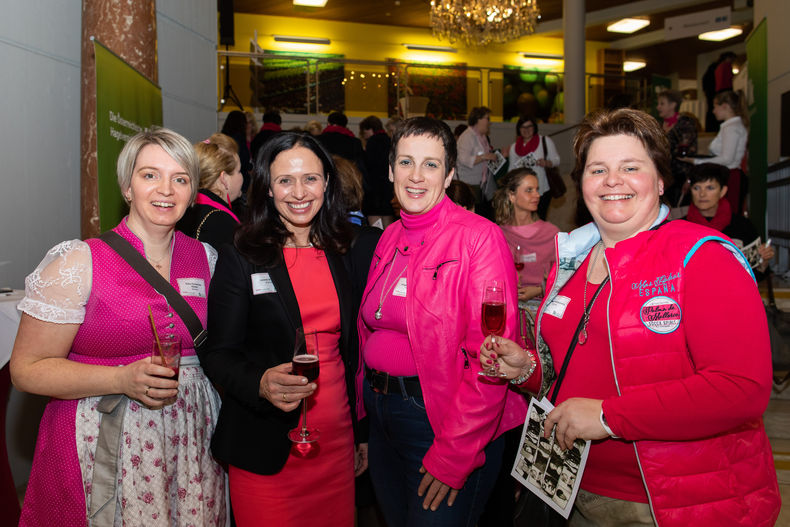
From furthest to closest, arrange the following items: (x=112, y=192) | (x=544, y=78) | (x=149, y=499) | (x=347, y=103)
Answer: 1. (x=544, y=78)
2. (x=347, y=103)
3. (x=112, y=192)
4. (x=149, y=499)

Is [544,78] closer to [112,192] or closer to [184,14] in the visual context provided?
[184,14]

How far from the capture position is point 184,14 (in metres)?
5.95

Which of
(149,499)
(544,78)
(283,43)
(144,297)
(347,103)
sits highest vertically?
(283,43)

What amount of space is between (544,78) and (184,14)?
9300mm

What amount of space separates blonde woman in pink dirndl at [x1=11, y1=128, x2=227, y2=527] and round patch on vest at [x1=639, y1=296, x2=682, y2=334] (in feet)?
4.32

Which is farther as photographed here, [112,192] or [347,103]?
[347,103]

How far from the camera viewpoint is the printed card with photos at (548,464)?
1.64 metres

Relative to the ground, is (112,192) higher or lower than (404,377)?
higher

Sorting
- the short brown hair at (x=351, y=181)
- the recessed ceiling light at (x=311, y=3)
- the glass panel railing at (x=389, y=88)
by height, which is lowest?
the short brown hair at (x=351, y=181)

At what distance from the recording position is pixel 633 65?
18.2 meters

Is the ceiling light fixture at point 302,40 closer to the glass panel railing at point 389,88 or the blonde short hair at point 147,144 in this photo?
the glass panel railing at point 389,88

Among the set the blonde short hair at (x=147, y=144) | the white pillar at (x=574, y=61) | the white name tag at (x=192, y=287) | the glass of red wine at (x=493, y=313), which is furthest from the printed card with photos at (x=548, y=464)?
the white pillar at (x=574, y=61)

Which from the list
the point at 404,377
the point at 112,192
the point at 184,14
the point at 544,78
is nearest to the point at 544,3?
the point at 544,78

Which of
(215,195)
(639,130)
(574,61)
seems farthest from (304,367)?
(574,61)
